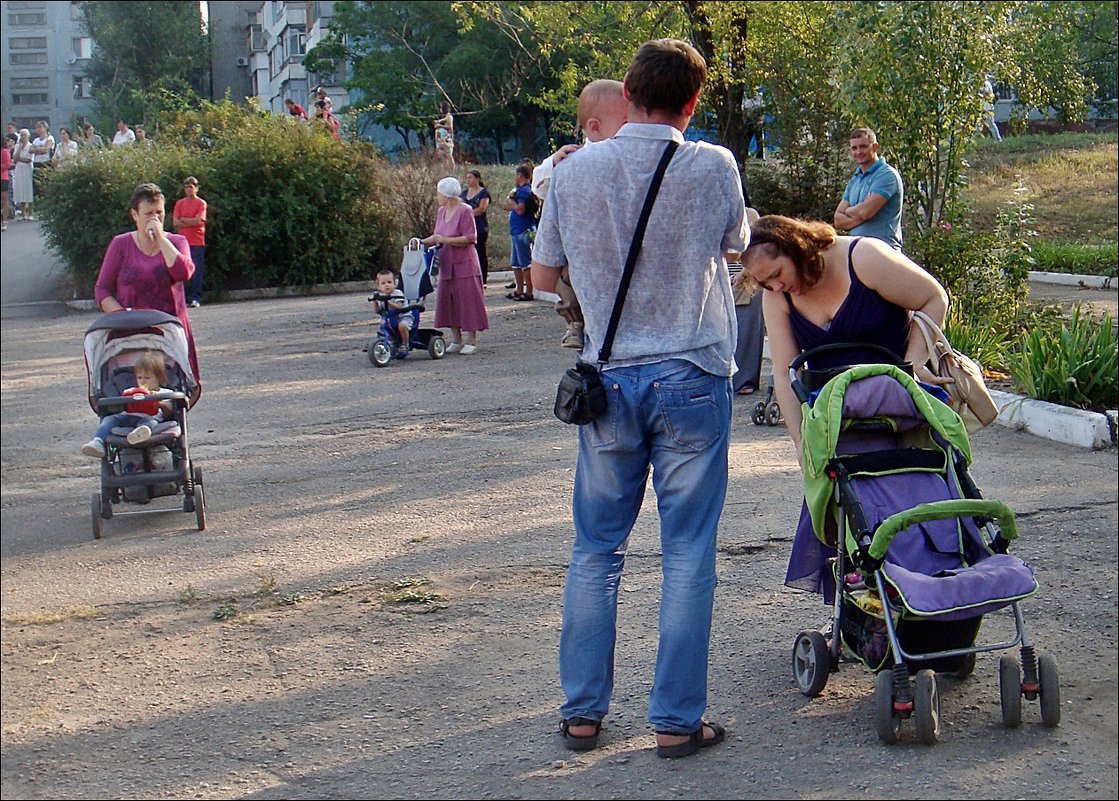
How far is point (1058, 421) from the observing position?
28.3 feet

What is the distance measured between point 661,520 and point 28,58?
7.94ft

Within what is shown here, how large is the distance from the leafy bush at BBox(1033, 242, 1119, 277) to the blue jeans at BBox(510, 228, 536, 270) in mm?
6955

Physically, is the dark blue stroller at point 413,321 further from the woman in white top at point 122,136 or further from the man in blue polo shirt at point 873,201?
the woman in white top at point 122,136

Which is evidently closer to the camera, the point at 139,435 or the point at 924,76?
the point at 139,435

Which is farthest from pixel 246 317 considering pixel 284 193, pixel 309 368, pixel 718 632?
pixel 718 632

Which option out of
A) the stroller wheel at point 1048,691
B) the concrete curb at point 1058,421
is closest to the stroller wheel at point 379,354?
the concrete curb at point 1058,421

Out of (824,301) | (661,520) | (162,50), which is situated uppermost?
(162,50)

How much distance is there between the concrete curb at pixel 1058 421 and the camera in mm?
8359

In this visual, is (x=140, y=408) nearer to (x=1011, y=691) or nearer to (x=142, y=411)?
(x=142, y=411)

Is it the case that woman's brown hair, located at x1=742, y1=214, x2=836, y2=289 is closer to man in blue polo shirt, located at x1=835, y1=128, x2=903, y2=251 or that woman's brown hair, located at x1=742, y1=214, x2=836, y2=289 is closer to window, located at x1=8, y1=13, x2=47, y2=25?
window, located at x1=8, y1=13, x2=47, y2=25

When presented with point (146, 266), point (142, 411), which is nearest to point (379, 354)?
point (146, 266)

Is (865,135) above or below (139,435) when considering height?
above

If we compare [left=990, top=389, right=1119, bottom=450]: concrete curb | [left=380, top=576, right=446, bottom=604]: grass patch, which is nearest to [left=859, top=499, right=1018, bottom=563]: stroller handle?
[left=380, top=576, right=446, bottom=604]: grass patch

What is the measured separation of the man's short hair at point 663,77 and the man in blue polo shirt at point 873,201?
21.1ft
